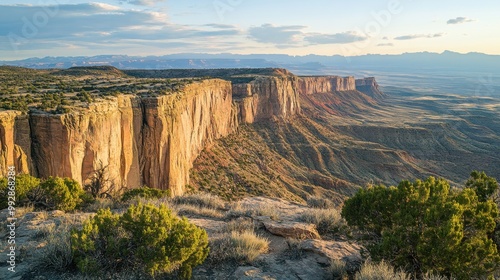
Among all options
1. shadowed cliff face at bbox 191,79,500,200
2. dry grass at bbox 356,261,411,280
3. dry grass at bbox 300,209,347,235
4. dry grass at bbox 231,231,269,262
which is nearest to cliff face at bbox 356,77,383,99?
shadowed cliff face at bbox 191,79,500,200

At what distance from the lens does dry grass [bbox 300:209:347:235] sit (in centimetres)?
1192

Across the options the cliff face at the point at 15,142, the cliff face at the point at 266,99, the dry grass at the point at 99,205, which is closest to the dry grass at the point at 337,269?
the dry grass at the point at 99,205

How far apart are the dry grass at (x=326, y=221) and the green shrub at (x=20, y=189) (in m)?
10.4

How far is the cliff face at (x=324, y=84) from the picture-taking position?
12119 centimetres

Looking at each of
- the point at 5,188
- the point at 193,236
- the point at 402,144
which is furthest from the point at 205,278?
the point at 402,144

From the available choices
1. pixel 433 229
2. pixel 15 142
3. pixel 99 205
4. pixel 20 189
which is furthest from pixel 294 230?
pixel 15 142

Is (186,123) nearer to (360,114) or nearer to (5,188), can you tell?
(5,188)

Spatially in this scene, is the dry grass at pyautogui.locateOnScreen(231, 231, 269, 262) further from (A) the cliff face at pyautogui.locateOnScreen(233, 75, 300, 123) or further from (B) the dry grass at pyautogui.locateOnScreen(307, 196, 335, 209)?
(A) the cliff face at pyautogui.locateOnScreen(233, 75, 300, 123)

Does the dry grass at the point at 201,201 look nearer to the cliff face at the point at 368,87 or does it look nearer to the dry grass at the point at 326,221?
the dry grass at the point at 326,221

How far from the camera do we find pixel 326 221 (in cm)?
1234

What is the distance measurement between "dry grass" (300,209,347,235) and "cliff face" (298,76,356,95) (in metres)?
108

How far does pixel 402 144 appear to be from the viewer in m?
85.9

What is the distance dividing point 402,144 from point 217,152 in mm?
56751

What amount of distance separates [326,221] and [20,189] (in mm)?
11170
